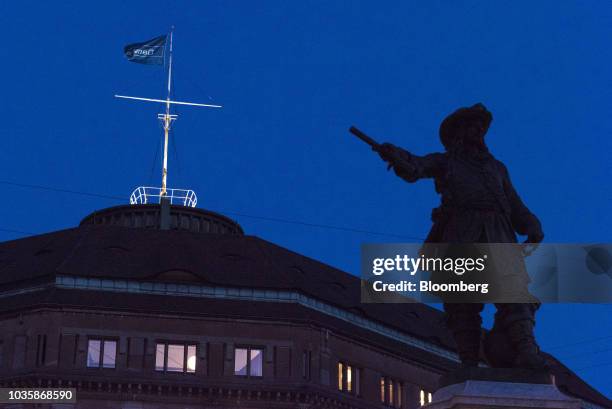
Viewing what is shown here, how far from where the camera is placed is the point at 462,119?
1532 cm

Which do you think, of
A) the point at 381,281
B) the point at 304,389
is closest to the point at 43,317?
the point at 304,389

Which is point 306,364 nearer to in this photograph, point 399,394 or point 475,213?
point 399,394

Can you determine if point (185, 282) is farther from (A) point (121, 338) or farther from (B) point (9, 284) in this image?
(B) point (9, 284)

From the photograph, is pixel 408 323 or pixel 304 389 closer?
pixel 304 389

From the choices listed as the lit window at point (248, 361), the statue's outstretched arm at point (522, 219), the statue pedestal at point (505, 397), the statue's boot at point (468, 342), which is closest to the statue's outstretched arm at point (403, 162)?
the statue's outstretched arm at point (522, 219)

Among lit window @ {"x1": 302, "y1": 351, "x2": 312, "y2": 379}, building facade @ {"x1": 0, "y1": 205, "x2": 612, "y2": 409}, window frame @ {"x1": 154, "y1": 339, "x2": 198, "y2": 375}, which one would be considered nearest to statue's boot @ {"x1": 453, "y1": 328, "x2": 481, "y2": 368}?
building facade @ {"x1": 0, "y1": 205, "x2": 612, "y2": 409}

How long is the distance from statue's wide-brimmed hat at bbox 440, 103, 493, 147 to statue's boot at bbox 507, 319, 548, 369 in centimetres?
277

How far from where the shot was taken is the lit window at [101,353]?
7288 centimetres

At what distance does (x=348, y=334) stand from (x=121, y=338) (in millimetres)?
15497

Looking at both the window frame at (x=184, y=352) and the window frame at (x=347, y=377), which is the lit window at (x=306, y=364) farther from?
the window frame at (x=184, y=352)

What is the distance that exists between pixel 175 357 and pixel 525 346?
205 ft

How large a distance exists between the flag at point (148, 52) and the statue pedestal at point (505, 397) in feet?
261

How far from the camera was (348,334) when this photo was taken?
261 ft

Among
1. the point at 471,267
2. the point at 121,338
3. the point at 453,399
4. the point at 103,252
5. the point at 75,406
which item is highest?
the point at 103,252
